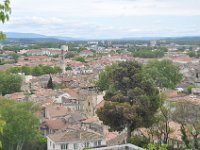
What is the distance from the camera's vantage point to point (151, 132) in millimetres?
24656

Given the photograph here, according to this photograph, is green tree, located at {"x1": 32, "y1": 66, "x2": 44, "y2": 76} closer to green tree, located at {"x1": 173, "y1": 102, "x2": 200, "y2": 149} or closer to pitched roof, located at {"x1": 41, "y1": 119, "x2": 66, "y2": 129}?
pitched roof, located at {"x1": 41, "y1": 119, "x2": 66, "y2": 129}

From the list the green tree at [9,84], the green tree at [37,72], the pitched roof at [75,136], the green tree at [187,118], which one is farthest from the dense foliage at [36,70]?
the green tree at [187,118]

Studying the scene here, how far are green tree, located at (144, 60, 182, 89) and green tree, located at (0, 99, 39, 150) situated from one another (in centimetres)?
3266

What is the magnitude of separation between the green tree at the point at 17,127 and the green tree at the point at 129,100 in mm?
4968

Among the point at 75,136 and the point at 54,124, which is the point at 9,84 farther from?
the point at 75,136

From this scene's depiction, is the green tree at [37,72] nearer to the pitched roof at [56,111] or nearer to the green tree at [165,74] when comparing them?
the green tree at [165,74]

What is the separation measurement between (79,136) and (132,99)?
4298 mm

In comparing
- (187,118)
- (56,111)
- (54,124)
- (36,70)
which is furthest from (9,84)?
(187,118)

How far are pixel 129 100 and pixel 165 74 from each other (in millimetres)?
40352

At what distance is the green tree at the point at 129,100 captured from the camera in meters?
23.9

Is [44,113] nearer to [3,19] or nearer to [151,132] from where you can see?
[151,132]

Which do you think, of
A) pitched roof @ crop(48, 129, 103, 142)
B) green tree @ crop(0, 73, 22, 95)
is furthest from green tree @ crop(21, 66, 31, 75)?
pitched roof @ crop(48, 129, 103, 142)

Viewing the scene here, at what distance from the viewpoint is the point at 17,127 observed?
26.9 meters

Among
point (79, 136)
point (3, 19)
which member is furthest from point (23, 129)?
point (3, 19)
